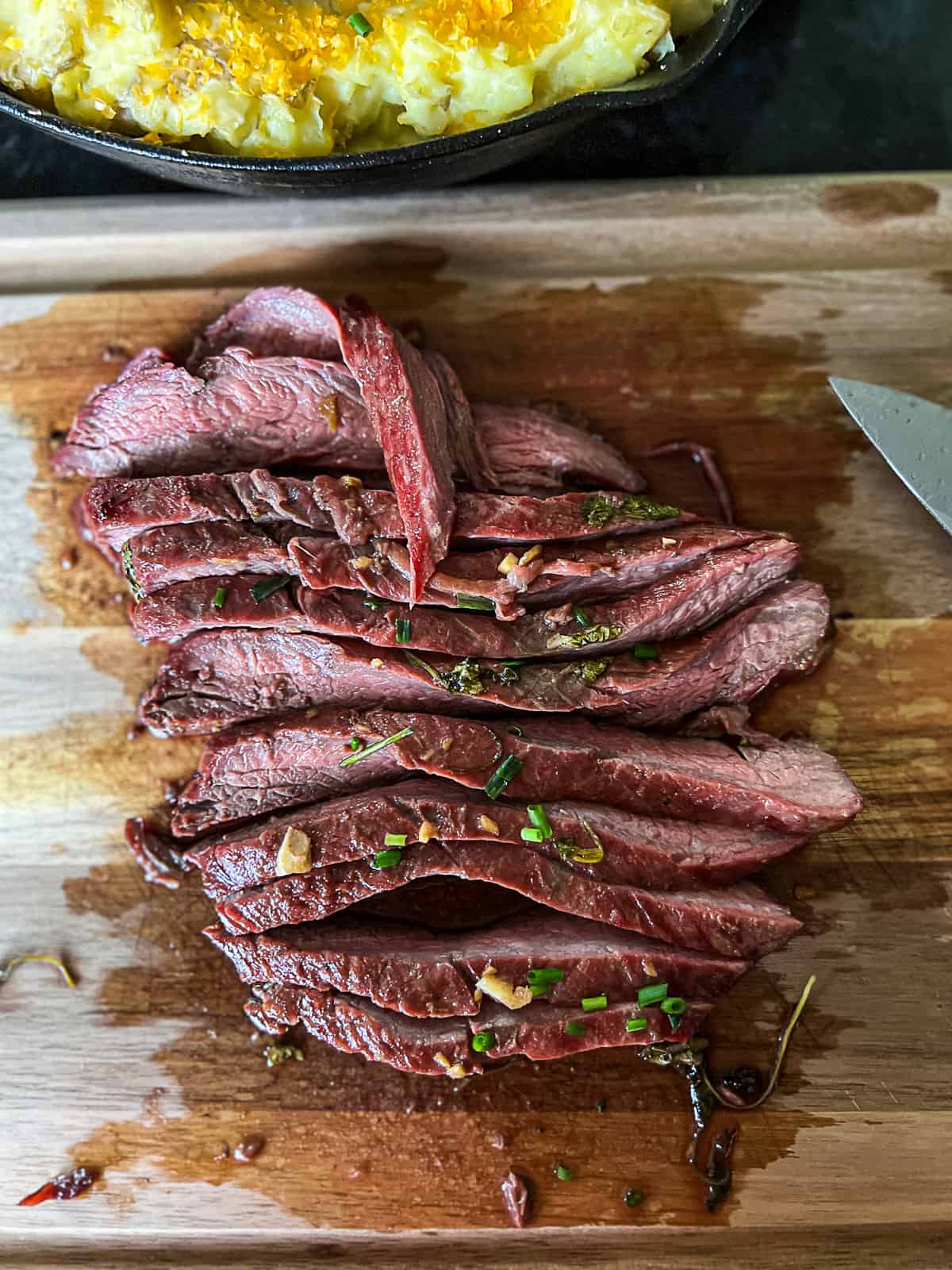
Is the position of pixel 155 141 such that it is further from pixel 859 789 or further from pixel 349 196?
pixel 859 789

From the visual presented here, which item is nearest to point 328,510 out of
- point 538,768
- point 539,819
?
point 538,768

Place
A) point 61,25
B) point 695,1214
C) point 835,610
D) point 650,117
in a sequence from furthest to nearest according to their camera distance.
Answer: point 650,117 < point 835,610 < point 695,1214 < point 61,25

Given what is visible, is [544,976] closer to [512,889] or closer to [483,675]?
[512,889]

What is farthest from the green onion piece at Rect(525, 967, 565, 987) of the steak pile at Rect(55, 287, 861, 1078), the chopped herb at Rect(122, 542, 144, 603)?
the chopped herb at Rect(122, 542, 144, 603)

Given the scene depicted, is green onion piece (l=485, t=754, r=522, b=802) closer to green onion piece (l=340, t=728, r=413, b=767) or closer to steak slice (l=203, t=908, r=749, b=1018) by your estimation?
green onion piece (l=340, t=728, r=413, b=767)

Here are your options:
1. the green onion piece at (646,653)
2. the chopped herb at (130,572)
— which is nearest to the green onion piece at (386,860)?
the green onion piece at (646,653)

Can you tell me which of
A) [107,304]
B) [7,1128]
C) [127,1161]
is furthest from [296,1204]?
[107,304]

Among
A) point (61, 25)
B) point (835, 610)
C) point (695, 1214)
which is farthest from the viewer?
point (835, 610)

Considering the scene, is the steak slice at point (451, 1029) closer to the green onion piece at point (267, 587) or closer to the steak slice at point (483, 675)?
the steak slice at point (483, 675)
